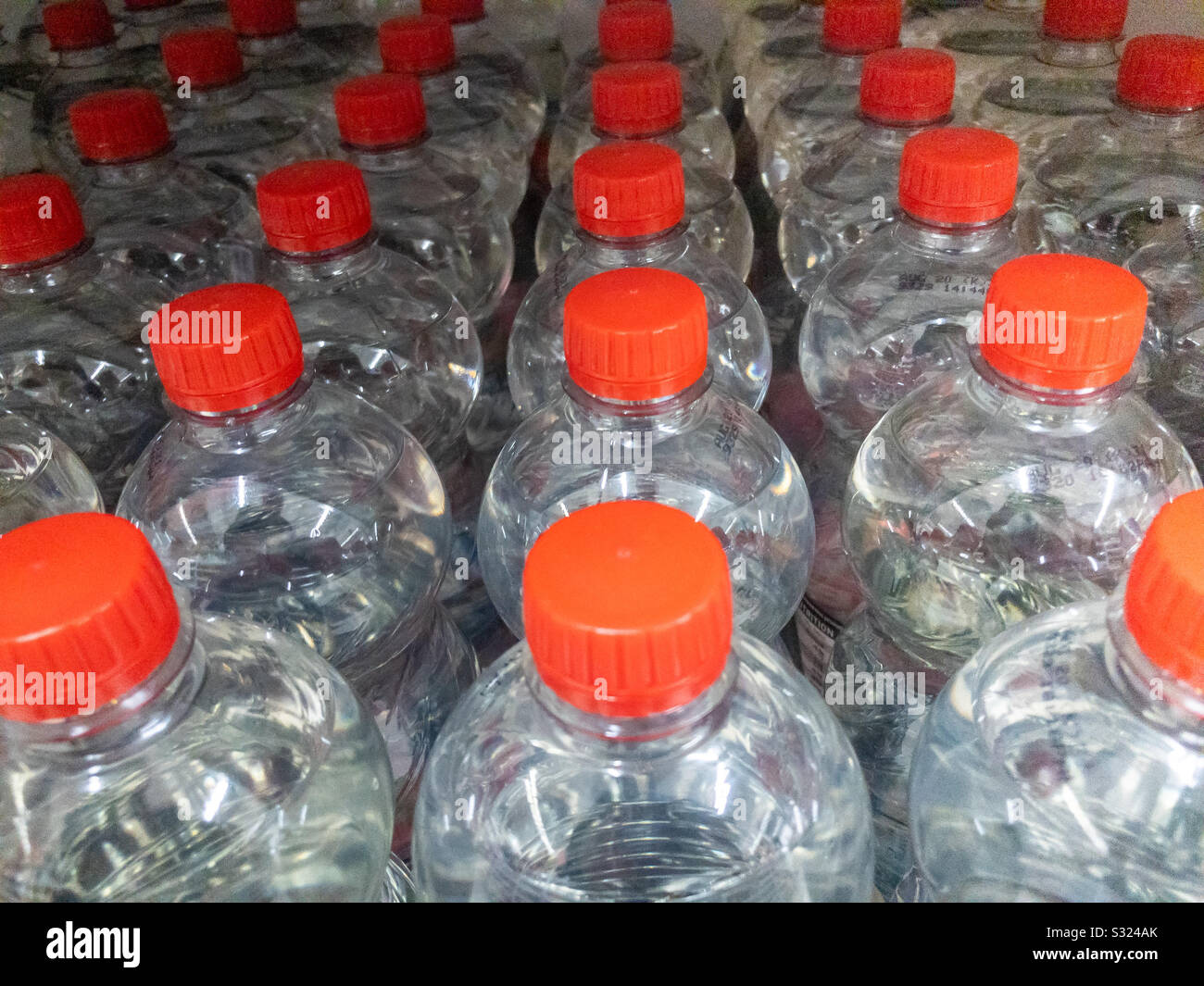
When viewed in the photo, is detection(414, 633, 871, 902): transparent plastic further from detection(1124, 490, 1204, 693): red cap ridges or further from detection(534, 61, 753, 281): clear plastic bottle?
detection(534, 61, 753, 281): clear plastic bottle

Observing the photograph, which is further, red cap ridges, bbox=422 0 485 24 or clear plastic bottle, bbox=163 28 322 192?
red cap ridges, bbox=422 0 485 24

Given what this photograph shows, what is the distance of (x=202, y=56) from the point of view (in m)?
1.26

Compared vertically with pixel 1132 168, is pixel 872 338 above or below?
below

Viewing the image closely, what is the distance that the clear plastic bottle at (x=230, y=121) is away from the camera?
1274 mm

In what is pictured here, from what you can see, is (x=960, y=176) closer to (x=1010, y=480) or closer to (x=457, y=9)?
(x=1010, y=480)

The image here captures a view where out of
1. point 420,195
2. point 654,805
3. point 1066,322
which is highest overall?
point 1066,322

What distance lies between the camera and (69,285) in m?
0.99

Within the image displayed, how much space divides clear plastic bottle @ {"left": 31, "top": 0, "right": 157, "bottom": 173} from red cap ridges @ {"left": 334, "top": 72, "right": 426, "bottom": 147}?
0.51m

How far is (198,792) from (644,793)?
0.86 ft

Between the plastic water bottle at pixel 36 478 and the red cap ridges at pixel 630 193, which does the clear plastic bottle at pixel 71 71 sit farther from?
the red cap ridges at pixel 630 193

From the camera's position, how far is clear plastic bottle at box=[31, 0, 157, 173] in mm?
1380

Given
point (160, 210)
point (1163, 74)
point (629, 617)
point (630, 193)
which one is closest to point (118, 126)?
point (160, 210)

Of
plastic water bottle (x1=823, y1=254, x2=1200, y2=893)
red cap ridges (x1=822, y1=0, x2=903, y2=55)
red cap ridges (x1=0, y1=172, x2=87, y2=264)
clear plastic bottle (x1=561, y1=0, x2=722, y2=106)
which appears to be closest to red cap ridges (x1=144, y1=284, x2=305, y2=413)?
red cap ridges (x1=0, y1=172, x2=87, y2=264)

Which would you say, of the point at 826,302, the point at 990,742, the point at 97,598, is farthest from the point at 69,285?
the point at 990,742
